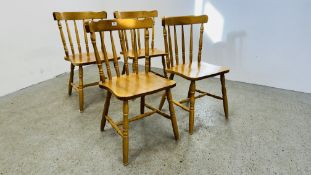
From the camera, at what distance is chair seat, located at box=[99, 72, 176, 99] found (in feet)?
4.29

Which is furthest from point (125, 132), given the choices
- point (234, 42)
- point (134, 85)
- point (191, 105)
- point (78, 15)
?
point (234, 42)

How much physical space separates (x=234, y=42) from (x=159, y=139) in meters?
1.61

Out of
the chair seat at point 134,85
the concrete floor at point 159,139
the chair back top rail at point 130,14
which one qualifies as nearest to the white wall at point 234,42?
the concrete floor at point 159,139

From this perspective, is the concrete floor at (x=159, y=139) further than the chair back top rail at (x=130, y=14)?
No

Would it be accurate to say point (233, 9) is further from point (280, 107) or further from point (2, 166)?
point (2, 166)

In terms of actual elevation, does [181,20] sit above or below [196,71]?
above

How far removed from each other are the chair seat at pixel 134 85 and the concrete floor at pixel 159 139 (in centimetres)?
43

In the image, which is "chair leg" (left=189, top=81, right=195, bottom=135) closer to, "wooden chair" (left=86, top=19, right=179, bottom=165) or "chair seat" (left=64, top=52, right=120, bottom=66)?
"wooden chair" (left=86, top=19, right=179, bottom=165)

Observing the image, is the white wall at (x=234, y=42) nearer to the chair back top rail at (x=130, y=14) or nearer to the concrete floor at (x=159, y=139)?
the concrete floor at (x=159, y=139)

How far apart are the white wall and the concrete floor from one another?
1.07ft

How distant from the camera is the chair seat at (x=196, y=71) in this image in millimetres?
1596

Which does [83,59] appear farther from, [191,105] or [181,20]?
[191,105]

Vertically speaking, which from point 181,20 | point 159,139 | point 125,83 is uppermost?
point 181,20

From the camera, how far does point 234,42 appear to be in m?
2.59
